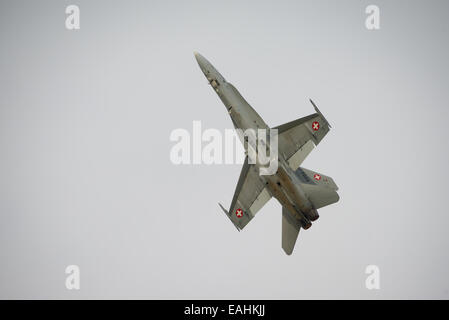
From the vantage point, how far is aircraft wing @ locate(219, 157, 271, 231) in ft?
118

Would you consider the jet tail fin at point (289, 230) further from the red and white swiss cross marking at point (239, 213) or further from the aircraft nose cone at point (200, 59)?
the aircraft nose cone at point (200, 59)

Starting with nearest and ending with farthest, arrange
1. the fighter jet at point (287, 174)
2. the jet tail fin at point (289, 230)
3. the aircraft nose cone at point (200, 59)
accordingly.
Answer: the fighter jet at point (287, 174) → the aircraft nose cone at point (200, 59) → the jet tail fin at point (289, 230)

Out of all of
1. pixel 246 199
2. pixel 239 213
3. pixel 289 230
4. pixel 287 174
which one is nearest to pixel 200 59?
pixel 287 174

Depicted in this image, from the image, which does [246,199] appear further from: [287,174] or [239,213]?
[287,174]

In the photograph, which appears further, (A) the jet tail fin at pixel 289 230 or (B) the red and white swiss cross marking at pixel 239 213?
(B) the red and white swiss cross marking at pixel 239 213

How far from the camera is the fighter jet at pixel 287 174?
→ 3266 centimetres

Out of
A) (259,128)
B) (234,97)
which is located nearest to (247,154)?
(259,128)

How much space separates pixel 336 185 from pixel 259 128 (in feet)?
26.4

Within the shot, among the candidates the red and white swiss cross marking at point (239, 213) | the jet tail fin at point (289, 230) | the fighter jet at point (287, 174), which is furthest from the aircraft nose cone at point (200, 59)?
the jet tail fin at point (289, 230)

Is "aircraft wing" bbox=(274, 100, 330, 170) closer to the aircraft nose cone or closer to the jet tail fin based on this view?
the jet tail fin

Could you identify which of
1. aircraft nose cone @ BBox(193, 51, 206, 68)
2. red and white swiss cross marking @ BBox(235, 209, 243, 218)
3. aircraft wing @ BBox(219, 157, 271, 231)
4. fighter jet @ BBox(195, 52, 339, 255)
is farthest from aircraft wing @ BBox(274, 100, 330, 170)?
aircraft nose cone @ BBox(193, 51, 206, 68)

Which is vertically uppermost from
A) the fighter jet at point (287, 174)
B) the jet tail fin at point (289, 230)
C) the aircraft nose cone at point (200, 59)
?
the aircraft nose cone at point (200, 59)

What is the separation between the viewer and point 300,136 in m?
33.8

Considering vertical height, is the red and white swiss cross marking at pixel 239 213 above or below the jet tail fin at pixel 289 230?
above
